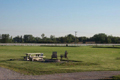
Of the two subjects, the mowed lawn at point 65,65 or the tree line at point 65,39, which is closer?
the mowed lawn at point 65,65

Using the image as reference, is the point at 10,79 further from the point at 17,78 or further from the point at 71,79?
the point at 71,79

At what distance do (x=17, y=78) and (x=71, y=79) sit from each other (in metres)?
2.95

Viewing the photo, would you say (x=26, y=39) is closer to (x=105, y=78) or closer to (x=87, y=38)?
(x=87, y=38)

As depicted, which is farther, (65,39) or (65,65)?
(65,39)

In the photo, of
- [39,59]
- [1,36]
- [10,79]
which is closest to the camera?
[10,79]

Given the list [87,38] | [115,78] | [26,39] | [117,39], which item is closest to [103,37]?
[117,39]

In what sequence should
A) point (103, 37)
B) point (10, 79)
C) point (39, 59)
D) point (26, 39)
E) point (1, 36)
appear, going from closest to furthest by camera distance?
point (10, 79)
point (39, 59)
point (1, 36)
point (103, 37)
point (26, 39)

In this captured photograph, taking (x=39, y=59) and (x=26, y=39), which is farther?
(x=26, y=39)

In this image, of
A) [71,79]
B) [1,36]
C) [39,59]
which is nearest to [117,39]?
[1,36]

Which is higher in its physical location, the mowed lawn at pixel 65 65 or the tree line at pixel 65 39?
the tree line at pixel 65 39

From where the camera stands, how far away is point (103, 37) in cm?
14450

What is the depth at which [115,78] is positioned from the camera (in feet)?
36.9

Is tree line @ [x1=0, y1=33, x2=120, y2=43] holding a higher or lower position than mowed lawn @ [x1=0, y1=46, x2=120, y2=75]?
higher

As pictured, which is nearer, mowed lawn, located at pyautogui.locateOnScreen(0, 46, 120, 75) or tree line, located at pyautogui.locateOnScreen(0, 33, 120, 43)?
mowed lawn, located at pyautogui.locateOnScreen(0, 46, 120, 75)
